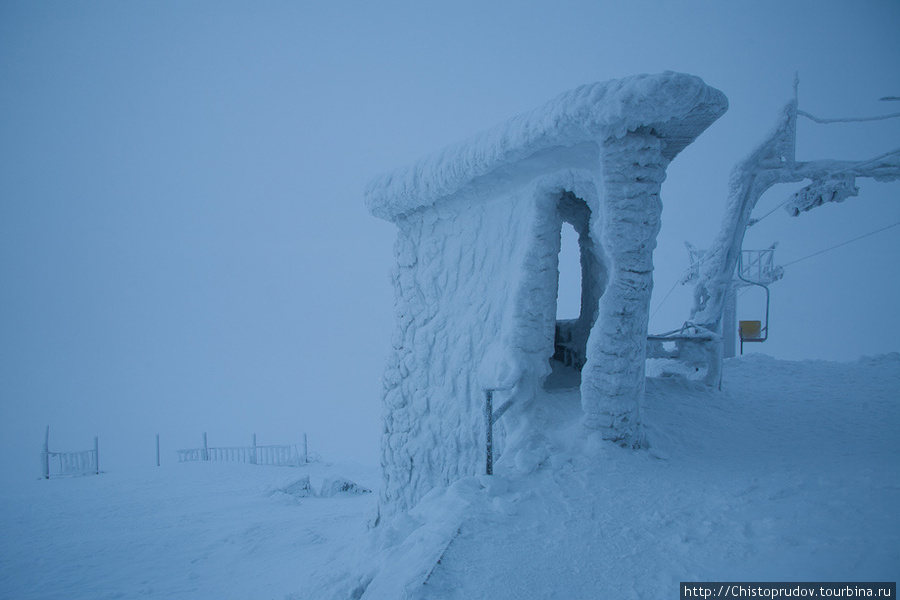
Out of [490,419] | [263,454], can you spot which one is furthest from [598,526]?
[263,454]

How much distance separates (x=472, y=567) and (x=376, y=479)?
11.9 m

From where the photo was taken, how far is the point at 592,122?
377cm

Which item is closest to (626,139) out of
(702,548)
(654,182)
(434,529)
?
(654,182)

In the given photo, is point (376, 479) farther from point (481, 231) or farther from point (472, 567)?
point (472, 567)

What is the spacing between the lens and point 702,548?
2.58 metres

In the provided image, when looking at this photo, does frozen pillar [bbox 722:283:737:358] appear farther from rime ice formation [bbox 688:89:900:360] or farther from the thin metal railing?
the thin metal railing

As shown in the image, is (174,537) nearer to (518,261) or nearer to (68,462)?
(518,261)

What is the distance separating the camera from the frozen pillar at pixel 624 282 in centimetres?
392

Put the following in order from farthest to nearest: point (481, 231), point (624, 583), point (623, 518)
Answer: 1. point (481, 231)
2. point (623, 518)
3. point (624, 583)

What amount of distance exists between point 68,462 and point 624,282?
52.5 feet

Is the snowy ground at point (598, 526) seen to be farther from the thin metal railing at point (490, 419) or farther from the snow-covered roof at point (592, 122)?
the snow-covered roof at point (592, 122)

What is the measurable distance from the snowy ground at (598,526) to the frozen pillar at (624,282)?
311mm

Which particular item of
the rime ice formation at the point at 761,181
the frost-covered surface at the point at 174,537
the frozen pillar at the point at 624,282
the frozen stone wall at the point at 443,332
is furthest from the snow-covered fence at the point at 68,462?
the rime ice formation at the point at 761,181

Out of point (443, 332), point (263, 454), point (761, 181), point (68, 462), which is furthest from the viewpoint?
point (263, 454)
